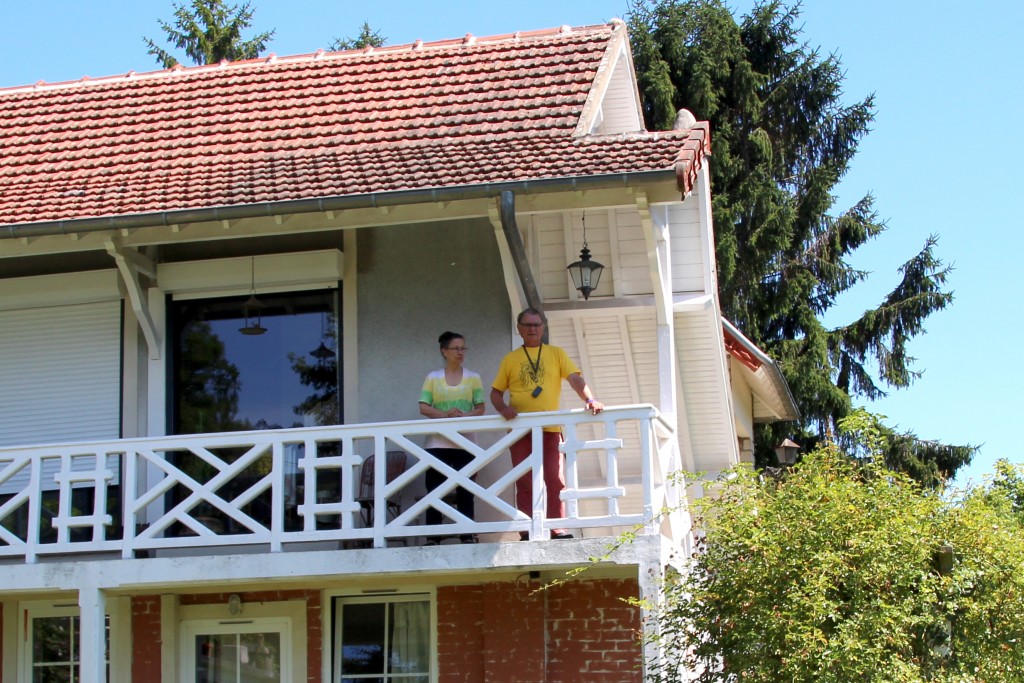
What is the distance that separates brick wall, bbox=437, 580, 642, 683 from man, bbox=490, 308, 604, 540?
20.4 inches

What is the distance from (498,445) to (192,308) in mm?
3472

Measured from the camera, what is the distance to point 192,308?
1228cm

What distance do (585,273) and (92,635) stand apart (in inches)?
178

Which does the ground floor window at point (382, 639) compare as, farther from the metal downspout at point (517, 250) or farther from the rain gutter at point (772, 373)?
the rain gutter at point (772, 373)

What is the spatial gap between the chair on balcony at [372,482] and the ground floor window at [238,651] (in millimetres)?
1186

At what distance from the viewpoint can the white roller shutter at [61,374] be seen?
12.2 meters

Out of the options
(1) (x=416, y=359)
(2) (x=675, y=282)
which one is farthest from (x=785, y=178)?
(1) (x=416, y=359)

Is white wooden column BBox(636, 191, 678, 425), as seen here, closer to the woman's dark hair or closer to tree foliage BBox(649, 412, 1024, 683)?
the woman's dark hair

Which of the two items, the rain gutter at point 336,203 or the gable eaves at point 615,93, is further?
the gable eaves at point 615,93

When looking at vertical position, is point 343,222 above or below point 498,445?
above

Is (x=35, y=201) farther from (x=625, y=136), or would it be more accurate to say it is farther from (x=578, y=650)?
(x=578, y=650)

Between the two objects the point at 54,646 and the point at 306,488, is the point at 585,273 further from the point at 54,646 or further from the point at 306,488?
the point at 54,646

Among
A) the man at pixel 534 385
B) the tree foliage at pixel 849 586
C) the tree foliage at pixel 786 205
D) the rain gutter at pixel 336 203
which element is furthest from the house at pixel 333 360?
the tree foliage at pixel 786 205

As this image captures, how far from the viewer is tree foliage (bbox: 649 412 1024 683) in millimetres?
8773
